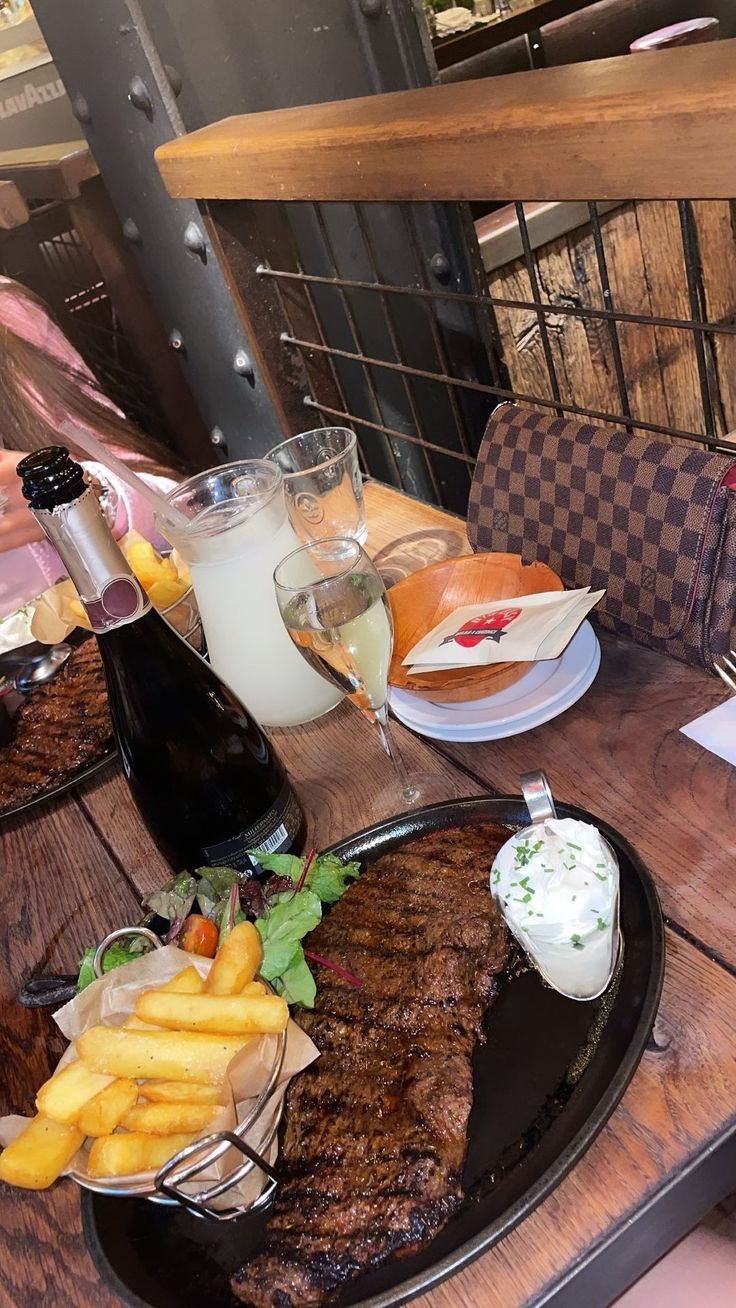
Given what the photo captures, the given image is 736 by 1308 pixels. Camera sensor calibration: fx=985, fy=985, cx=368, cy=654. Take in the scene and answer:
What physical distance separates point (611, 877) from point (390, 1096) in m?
0.21

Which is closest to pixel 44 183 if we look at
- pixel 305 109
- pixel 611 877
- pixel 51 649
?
pixel 305 109

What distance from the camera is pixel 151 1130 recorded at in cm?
63

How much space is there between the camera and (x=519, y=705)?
96 cm

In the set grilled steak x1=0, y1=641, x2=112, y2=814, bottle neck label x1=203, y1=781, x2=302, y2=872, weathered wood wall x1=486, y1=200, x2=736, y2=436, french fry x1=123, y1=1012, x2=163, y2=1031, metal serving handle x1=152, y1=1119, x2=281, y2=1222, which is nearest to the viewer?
metal serving handle x1=152, y1=1119, x2=281, y2=1222

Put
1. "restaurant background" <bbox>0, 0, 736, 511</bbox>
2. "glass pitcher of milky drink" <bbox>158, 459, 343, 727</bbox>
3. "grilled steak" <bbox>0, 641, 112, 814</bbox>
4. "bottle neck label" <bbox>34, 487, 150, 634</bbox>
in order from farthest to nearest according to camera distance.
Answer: "restaurant background" <bbox>0, 0, 736, 511</bbox> < "grilled steak" <bbox>0, 641, 112, 814</bbox> < "glass pitcher of milky drink" <bbox>158, 459, 343, 727</bbox> < "bottle neck label" <bbox>34, 487, 150, 634</bbox>

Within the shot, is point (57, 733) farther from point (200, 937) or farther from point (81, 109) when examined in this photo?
point (81, 109)

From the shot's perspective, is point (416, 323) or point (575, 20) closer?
point (416, 323)

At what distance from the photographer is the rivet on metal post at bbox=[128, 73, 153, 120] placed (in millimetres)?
2113

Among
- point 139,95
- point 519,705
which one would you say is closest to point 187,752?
point 519,705

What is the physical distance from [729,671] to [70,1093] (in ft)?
2.17

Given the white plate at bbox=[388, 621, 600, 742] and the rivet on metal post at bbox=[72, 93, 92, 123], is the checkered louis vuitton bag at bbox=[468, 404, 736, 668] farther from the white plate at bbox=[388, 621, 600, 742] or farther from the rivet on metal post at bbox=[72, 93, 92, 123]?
the rivet on metal post at bbox=[72, 93, 92, 123]

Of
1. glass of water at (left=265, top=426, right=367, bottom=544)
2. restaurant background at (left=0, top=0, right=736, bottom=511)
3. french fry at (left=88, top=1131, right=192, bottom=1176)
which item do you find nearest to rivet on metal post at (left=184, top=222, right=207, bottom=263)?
restaurant background at (left=0, top=0, right=736, bottom=511)

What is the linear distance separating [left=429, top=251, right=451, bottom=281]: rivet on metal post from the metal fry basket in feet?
6.26

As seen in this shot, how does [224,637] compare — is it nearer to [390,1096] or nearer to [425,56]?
[390,1096]
